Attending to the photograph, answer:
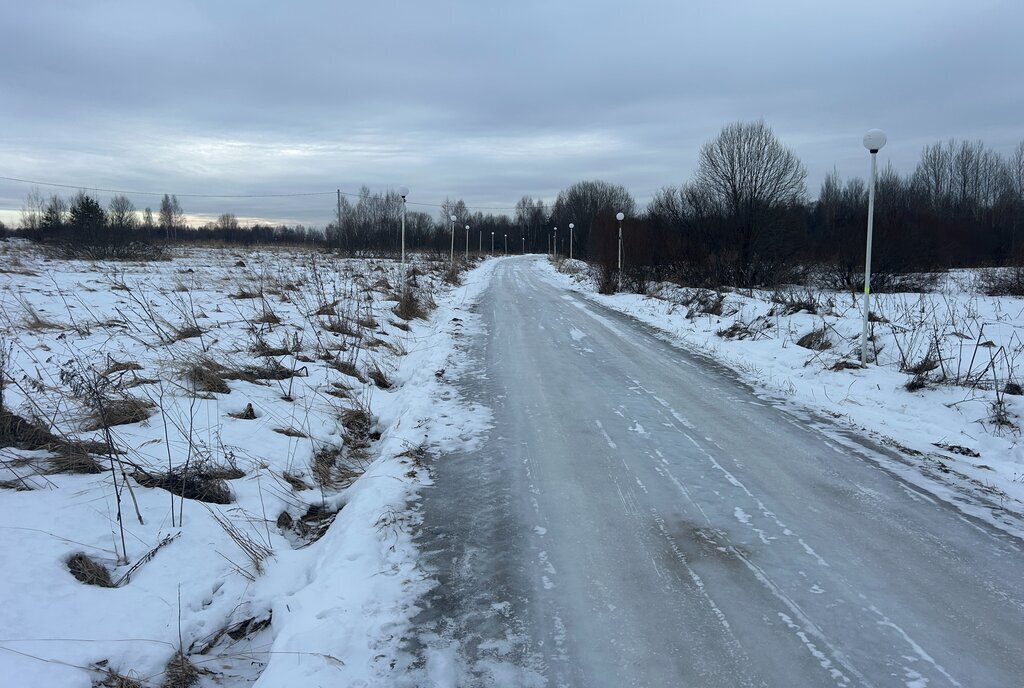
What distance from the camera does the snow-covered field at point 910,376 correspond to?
5.17 m

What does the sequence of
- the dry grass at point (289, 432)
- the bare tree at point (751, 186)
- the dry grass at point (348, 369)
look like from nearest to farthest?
the dry grass at point (289, 432) → the dry grass at point (348, 369) → the bare tree at point (751, 186)

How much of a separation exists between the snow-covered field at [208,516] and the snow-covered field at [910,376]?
14.5 feet

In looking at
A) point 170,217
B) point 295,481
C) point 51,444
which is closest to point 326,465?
point 295,481

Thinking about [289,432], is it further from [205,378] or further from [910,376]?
[910,376]

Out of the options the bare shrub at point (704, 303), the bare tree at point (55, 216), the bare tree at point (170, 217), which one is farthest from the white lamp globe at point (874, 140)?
the bare tree at point (170, 217)

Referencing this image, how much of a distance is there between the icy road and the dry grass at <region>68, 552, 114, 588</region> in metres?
1.77

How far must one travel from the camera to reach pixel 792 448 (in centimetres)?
562

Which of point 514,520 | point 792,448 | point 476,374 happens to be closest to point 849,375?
point 792,448

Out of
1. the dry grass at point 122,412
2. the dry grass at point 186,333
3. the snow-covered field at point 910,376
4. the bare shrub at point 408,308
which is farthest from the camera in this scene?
the bare shrub at point 408,308

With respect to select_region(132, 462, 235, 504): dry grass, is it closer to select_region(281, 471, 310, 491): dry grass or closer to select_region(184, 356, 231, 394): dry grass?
select_region(281, 471, 310, 491): dry grass

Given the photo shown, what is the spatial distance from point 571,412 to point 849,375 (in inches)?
181

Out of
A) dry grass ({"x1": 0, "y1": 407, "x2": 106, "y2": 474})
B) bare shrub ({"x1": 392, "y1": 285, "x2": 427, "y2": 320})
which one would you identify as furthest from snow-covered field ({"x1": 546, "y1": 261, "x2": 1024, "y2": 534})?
dry grass ({"x1": 0, "y1": 407, "x2": 106, "y2": 474})

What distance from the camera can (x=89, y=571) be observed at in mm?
3209

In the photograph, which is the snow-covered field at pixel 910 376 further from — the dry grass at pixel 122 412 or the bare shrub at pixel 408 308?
the dry grass at pixel 122 412
